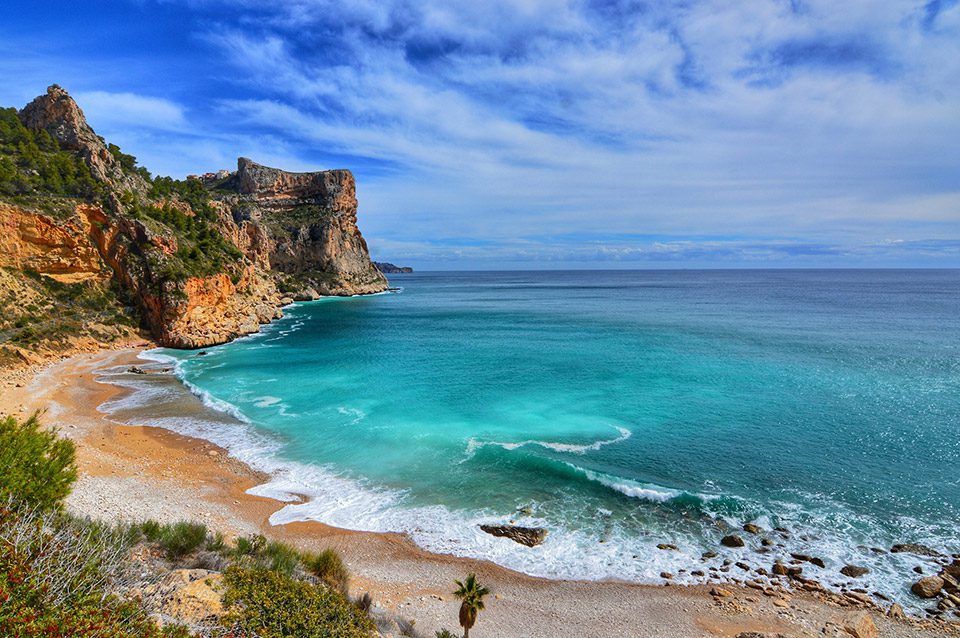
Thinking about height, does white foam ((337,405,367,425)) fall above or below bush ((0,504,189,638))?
below

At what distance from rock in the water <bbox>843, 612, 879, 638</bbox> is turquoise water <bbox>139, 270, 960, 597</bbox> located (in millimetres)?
1929

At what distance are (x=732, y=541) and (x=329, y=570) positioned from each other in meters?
13.6

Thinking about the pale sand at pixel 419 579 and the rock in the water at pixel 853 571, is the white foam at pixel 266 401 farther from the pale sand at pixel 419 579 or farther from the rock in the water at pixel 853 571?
the rock in the water at pixel 853 571

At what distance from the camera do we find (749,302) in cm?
9788

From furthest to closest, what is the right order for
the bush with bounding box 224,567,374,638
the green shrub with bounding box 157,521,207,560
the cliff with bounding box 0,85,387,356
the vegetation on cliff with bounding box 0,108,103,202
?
the vegetation on cliff with bounding box 0,108,103,202 < the cliff with bounding box 0,85,387,356 < the green shrub with bounding box 157,521,207,560 < the bush with bounding box 224,567,374,638

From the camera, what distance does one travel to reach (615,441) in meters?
25.2

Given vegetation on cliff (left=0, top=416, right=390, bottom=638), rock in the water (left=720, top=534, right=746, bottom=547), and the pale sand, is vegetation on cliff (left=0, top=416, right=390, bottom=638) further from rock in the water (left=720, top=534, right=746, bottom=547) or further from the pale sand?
rock in the water (left=720, top=534, right=746, bottom=547)

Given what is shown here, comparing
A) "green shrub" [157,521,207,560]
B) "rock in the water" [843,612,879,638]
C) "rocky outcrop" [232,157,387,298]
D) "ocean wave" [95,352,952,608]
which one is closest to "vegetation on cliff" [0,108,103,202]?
"ocean wave" [95,352,952,608]

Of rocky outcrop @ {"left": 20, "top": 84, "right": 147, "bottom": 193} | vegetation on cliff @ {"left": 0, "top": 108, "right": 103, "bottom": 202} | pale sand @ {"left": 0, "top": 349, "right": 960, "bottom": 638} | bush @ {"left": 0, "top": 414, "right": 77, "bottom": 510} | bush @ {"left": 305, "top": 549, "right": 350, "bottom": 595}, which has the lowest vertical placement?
pale sand @ {"left": 0, "top": 349, "right": 960, "bottom": 638}

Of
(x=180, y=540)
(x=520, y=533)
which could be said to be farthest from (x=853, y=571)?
(x=180, y=540)

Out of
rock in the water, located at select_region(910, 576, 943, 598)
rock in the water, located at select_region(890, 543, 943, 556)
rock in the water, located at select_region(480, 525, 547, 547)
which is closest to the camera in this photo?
rock in the water, located at select_region(910, 576, 943, 598)

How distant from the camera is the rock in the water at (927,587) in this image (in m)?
14.1

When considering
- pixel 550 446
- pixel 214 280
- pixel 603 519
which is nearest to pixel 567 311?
pixel 214 280

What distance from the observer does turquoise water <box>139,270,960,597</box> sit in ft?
56.9
